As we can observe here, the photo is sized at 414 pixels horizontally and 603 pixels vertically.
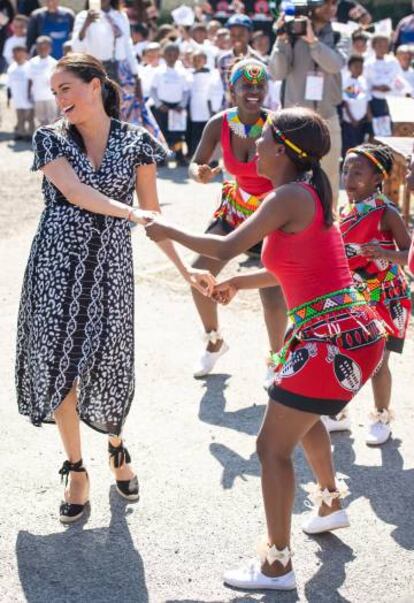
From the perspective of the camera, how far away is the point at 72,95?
4109 mm

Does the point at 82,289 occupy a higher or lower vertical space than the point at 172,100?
higher

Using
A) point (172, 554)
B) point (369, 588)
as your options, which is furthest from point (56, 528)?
point (369, 588)

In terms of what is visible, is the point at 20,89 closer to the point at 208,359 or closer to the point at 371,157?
the point at 208,359

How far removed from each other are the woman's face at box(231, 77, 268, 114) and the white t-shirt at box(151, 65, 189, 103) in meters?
7.80

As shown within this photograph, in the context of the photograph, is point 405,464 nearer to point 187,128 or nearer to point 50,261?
point 50,261

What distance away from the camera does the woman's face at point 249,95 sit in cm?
565

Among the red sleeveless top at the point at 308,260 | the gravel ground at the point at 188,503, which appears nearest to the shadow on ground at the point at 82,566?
the gravel ground at the point at 188,503

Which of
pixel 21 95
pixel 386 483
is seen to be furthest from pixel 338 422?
pixel 21 95

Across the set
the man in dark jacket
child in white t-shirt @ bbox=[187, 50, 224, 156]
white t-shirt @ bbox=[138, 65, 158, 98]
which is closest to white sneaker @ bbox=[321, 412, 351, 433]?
child in white t-shirt @ bbox=[187, 50, 224, 156]

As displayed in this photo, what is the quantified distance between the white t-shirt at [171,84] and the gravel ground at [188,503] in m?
7.22

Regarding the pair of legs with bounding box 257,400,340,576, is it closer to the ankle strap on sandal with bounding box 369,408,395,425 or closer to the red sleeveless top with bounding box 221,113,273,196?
the ankle strap on sandal with bounding box 369,408,395,425

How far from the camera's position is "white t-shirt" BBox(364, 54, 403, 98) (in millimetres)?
13438

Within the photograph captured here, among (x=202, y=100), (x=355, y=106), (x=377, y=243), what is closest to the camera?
(x=377, y=243)

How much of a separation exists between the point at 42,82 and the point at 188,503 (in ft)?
35.8
